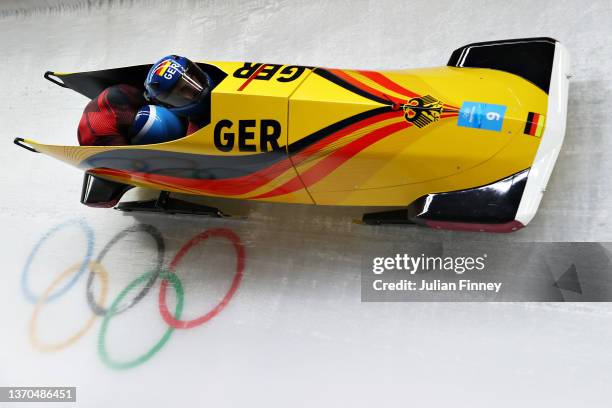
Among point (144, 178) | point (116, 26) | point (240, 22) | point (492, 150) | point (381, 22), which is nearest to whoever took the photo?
point (492, 150)

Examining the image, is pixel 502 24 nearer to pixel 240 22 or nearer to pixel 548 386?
pixel 240 22

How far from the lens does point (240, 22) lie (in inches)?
144

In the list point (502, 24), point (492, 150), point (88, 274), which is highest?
point (502, 24)

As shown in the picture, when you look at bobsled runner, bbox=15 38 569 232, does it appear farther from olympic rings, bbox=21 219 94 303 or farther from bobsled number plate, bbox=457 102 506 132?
olympic rings, bbox=21 219 94 303

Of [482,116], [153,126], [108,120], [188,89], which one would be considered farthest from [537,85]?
[108,120]

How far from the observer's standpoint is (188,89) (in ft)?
8.48

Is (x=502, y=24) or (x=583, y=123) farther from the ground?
(x=502, y=24)

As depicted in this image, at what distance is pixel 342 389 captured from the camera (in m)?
2.72

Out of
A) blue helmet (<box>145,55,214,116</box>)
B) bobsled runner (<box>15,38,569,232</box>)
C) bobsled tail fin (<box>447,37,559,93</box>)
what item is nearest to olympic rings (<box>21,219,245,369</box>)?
bobsled runner (<box>15,38,569,232</box>)

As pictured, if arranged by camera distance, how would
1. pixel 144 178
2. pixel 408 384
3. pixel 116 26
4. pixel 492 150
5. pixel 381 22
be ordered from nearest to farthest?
pixel 492 150
pixel 408 384
pixel 144 178
pixel 381 22
pixel 116 26

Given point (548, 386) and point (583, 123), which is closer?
point (548, 386)

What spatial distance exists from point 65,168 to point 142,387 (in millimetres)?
1705

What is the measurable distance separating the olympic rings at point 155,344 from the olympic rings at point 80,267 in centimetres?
38

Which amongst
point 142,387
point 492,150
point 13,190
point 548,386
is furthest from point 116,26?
point 548,386
